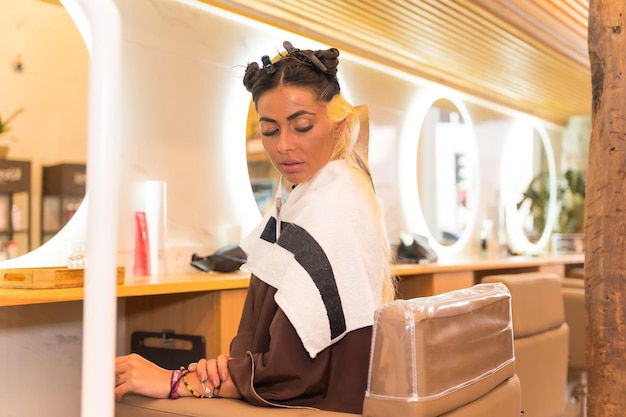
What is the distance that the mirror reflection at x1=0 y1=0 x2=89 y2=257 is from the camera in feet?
7.01

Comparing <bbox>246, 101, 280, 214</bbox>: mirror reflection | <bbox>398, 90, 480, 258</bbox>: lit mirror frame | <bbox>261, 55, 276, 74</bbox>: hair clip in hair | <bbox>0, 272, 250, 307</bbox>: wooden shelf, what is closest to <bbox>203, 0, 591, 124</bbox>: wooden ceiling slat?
<bbox>398, 90, 480, 258</bbox>: lit mirror frame

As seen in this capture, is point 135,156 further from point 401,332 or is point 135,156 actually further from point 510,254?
point 510,254

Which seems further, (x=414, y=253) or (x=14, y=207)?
(x=414, y=253)

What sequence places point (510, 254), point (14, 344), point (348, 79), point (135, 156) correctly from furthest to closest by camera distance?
point (510, 254), point (348, 79), point (135, 156), point (14, 344)

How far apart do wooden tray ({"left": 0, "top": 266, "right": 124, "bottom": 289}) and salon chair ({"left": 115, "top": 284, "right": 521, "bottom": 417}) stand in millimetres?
624

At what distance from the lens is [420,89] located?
14.7 ft

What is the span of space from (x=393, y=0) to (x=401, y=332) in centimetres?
233

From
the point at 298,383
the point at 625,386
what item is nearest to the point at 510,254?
→ the point at 625,386

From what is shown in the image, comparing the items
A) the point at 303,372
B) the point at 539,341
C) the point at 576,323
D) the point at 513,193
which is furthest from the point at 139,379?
the point at 513,193

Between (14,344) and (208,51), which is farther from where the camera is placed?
(208,51)

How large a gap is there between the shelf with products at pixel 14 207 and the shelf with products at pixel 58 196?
5cm

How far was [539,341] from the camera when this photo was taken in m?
2.68

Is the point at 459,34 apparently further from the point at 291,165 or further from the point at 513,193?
the point at 291,165

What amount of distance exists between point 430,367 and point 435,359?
2cm
